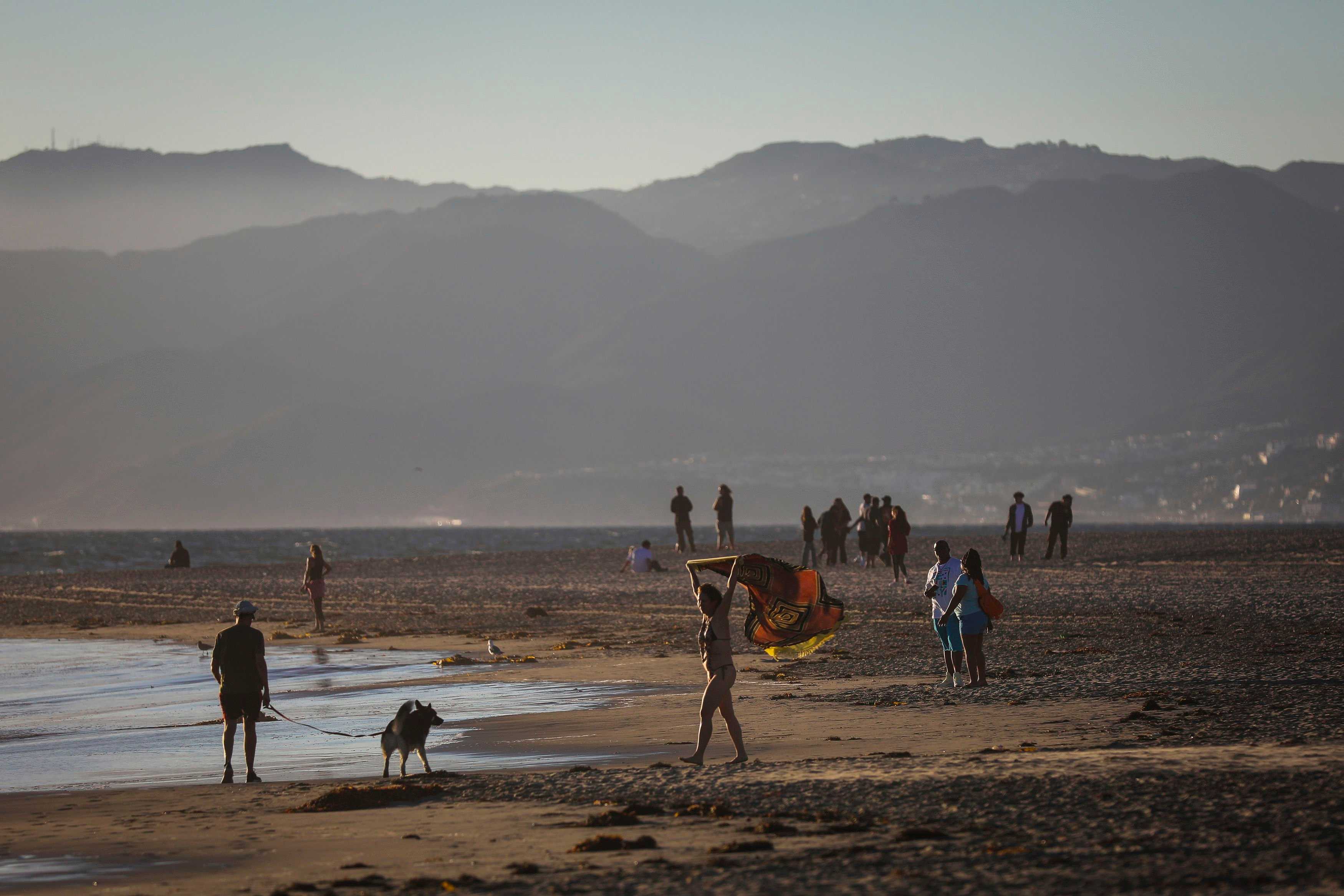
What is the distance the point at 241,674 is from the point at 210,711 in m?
5.09

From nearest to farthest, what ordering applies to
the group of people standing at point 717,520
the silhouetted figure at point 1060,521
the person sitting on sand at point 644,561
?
the silhouetted figure at point 1060,521 → the person sitting on sand at point 644,561 → the group of people standing at point 717,520

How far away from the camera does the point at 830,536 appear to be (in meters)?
41.8

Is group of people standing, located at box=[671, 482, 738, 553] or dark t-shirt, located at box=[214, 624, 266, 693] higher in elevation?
group of people standing, located at box=[671, 482, 738, 553]

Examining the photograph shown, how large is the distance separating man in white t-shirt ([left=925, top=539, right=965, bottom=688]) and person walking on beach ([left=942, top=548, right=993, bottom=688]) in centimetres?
15

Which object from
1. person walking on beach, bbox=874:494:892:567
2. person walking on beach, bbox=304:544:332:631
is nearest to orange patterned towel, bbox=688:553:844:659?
person walking on beach, bbox=304:544:332:631

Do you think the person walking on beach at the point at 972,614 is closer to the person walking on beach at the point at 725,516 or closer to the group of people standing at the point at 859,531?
the group of people standing at the point at 859,531

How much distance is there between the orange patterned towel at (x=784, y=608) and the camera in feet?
41.9

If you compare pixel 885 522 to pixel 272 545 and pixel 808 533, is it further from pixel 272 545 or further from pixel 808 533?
pixel 272 545

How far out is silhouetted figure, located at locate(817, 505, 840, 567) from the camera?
135ft

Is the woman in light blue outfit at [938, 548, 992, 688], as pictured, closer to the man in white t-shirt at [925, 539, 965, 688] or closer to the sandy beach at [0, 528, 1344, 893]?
the man in white t-shirt at [925, 539, 965, 688]

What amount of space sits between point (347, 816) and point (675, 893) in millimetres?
3754

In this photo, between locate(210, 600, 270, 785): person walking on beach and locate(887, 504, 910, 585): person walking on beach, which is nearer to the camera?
locate(210, 600, 270, 785): person walking on beach

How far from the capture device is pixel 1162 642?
66.0ft

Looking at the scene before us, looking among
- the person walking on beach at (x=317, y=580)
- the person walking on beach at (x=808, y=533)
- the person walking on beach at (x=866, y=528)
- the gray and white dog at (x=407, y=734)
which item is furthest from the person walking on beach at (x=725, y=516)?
the gray and white dog at (x=407, y=734)
